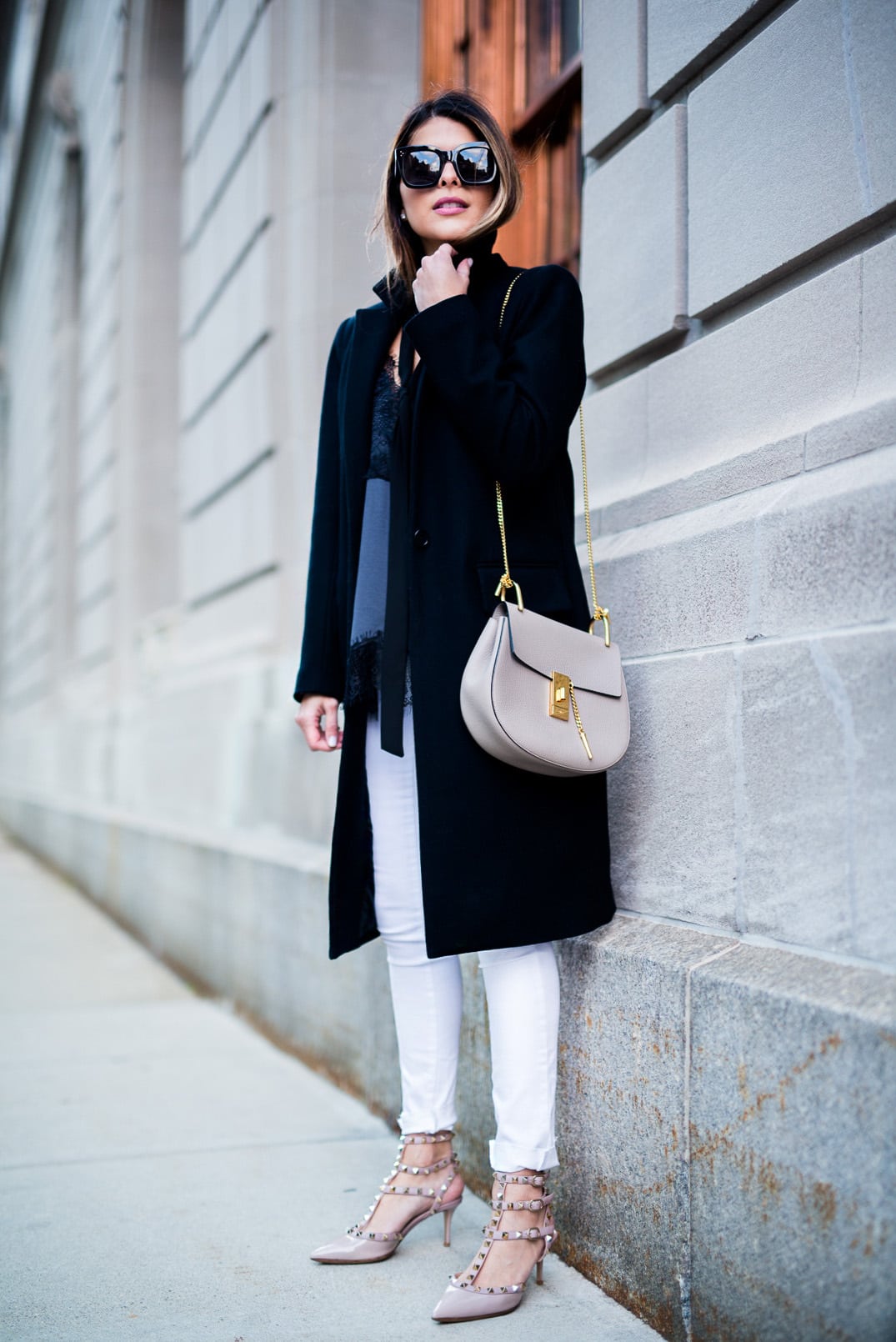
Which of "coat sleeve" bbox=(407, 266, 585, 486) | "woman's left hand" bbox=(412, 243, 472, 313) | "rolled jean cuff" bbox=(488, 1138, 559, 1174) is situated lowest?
"rolled jean cuff" bbox=(488, 1138, 559, 1174)

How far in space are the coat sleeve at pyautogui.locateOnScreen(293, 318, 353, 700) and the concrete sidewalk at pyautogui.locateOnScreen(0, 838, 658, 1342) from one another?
1.14 meters

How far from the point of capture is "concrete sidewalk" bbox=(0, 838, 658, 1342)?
89.0 inches

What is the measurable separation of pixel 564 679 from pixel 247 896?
3.05 m

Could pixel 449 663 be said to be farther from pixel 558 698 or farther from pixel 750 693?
pixel 750 693

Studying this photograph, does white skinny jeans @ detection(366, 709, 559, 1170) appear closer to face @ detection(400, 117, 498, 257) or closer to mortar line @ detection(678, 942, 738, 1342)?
mortar line @ detection(678, 942, 738, 1342)

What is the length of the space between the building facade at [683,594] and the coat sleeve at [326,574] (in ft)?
2.00

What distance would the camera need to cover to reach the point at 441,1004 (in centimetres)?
A: 254

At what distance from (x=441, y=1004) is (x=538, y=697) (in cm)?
76

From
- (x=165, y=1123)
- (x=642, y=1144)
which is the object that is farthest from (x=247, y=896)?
(x=642, y=1144)

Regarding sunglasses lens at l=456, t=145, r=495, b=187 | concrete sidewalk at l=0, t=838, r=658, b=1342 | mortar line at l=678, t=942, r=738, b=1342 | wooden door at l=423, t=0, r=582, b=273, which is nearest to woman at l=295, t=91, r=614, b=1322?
sunglasses lens at l=456, t=145, r=495, b=187

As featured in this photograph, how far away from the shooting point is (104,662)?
385 inches

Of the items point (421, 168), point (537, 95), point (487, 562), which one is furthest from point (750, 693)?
point (537, 95)

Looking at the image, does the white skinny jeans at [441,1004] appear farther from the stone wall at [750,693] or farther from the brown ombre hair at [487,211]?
the brown ombre hair at [487,211]

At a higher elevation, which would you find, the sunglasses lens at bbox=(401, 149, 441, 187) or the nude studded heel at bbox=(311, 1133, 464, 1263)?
the sunglasses lens at bbox=(401, 149, 441, 187)
